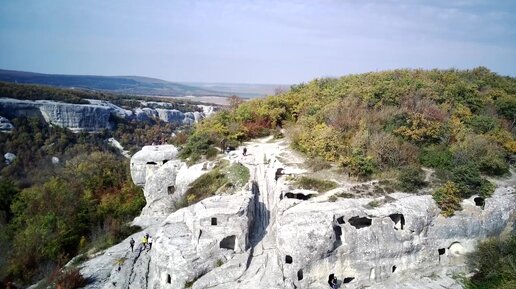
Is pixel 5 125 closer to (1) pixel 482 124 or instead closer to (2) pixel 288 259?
(2) pixel 288 259

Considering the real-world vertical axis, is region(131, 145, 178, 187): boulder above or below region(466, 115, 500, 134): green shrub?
below

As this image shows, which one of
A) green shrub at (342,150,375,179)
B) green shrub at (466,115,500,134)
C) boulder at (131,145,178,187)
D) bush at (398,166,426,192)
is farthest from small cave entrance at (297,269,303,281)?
green shrub at (466,115,500,134)

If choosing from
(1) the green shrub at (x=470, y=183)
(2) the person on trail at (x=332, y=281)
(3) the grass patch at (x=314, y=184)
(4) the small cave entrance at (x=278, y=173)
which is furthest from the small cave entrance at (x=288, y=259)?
(1) the green shrub at (x=470, y=183)

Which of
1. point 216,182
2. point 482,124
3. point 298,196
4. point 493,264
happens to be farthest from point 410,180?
point 482,124

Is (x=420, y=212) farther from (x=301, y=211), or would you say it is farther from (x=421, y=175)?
(x=301, y=211)

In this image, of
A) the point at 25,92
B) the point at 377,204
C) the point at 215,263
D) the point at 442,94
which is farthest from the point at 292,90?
the point at 25,92

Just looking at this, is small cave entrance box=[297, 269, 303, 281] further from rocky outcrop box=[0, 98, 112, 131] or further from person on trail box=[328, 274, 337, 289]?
rocky outcrop box=[0, 98, 112, 131]
